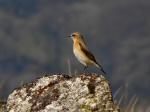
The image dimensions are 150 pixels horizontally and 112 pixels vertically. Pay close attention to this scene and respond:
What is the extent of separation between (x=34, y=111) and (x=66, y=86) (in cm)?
55

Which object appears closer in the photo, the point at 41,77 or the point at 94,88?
the point at 94,88

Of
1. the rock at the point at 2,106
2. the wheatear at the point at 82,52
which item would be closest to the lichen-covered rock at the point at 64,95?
the rock at the point at 2,106

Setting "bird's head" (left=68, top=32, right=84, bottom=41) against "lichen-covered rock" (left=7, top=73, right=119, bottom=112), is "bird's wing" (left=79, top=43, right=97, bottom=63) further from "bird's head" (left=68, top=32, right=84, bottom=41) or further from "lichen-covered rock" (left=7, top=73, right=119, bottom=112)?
"lichen-covered rock" (left=7, top=73, right=119, bottom=112)

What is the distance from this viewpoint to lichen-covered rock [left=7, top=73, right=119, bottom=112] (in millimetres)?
6215

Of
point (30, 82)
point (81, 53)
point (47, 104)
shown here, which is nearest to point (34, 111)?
point (47, 104)

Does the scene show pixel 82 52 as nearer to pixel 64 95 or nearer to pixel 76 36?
pixel 76 36

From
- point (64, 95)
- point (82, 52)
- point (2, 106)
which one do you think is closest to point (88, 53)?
point (82, 52)

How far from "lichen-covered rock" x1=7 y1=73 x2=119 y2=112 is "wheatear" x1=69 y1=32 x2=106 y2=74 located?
373 cm

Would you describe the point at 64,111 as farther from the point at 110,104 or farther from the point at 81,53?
the point at 81,53

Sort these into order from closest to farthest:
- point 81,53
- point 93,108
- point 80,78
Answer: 1. point 93,108
2. point 80,78
3. point 81,53

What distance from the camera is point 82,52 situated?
35.4 ft

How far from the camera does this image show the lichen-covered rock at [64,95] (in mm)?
6215

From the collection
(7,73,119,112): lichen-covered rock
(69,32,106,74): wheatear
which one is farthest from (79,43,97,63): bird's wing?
(7,73,119,112): lichen-covered rock

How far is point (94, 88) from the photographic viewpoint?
639 cm
